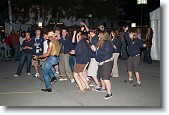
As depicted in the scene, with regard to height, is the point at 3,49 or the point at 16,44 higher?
the point at 16,44

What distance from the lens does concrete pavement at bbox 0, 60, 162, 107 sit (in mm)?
7289

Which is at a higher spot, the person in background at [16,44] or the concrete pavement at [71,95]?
the person in background at [16,44]

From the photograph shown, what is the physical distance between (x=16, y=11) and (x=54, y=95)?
32.1 meters

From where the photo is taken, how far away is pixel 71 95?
8180 mm

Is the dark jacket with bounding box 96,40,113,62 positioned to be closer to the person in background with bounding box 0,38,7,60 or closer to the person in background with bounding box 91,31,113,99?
the person in background with bounding box 91,31,113,99

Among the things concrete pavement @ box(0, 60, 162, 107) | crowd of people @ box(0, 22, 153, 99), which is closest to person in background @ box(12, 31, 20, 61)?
crowd of people @ box(0, 22, 153, 99)

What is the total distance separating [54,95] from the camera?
8.20m

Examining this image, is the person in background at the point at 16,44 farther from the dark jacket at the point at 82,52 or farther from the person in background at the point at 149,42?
the dark jacket at the point at 82,52

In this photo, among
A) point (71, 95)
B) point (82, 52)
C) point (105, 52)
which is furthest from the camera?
point (82, 52)

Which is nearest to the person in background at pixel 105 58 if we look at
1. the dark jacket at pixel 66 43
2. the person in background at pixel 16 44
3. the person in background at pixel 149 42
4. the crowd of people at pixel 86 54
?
the crowd of people at pixel 86 54

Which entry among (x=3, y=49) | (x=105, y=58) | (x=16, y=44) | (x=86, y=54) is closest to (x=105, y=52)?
(x=105, y=58)

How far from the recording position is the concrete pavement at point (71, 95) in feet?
23.9

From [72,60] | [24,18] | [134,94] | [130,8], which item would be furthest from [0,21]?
[134,94]

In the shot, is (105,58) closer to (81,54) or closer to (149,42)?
(81,54)
